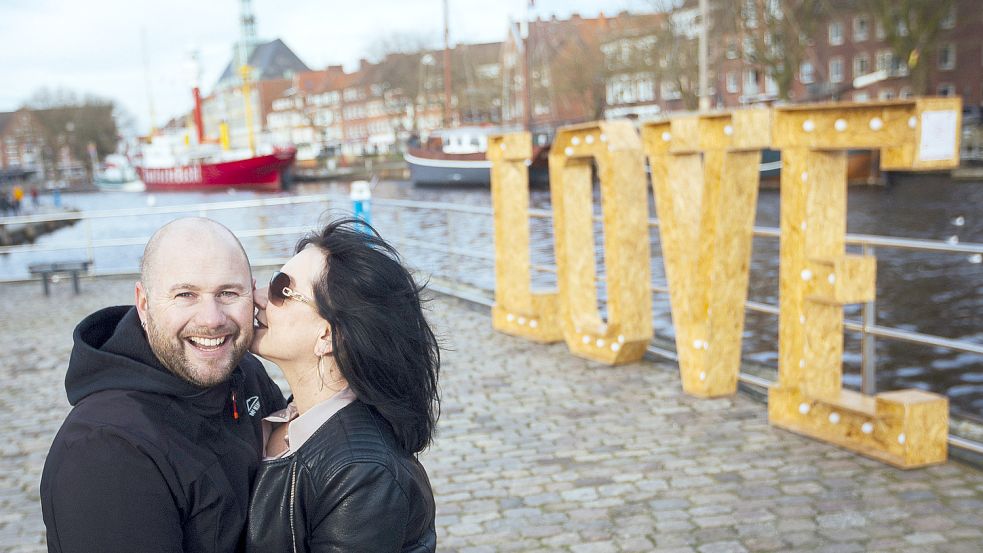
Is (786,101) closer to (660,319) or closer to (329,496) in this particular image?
(660,319)


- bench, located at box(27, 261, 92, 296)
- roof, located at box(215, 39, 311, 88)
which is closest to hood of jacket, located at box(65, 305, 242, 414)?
bench, located at box(27, 261, 92, 296)

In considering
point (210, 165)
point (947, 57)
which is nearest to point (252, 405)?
point (947, 57)

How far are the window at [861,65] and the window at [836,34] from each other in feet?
5.51

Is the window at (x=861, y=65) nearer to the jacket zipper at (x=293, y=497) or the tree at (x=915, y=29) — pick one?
the tree at (x=915, y=29)

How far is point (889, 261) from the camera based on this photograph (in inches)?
755

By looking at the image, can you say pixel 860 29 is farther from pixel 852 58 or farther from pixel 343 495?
pixel 343 495

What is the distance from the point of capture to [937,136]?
528 centimetres

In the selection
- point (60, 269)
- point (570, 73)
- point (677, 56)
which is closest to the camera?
point (60, 269)


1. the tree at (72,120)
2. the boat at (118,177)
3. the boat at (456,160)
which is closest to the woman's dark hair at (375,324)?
the boat at (456,160)

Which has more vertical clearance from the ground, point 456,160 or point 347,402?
point 347,402

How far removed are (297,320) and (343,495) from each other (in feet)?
1.43

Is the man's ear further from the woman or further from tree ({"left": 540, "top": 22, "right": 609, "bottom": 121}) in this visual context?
tree ({"left": 540, "top": 22, "right": 609, "bottom": 121})

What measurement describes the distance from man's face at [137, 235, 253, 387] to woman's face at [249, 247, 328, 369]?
79 millimetres

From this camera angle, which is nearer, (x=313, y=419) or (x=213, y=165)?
(x=313, y=419)
